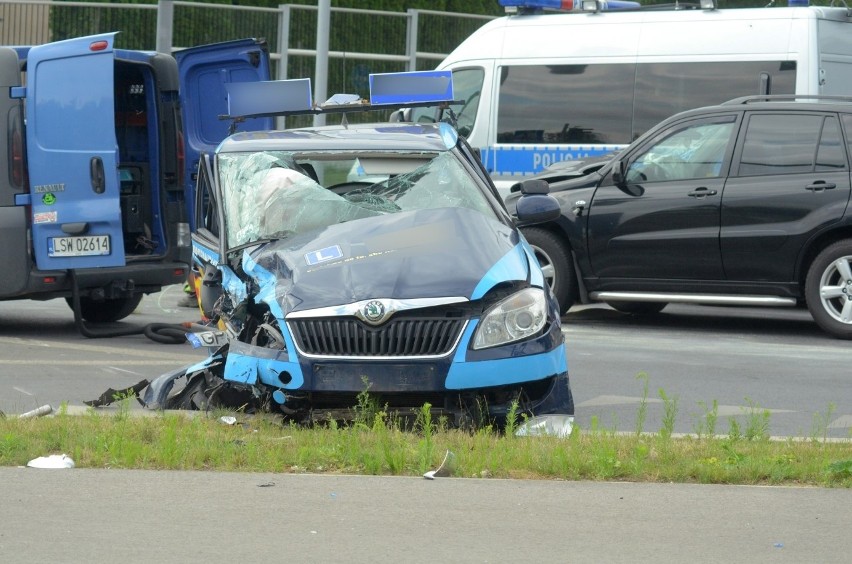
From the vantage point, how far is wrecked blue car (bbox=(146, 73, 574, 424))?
22.8ft

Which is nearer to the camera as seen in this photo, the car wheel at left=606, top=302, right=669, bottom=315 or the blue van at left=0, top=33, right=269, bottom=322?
the blue van at left=0, top=33, right=269, bottom=322

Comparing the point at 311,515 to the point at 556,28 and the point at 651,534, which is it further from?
the point at 556,28

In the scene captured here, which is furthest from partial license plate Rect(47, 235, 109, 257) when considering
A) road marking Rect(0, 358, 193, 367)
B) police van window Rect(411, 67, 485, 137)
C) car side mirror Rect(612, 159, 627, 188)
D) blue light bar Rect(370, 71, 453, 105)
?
police van window Rect(411, 67, 485, 137)

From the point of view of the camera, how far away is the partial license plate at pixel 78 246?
36.1 feet

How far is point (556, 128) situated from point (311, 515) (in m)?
10.3

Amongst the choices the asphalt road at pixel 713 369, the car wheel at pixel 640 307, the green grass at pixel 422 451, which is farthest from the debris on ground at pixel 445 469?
the car wheel at pixel 640 307

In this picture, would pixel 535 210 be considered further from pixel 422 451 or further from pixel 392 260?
pixel 422 451

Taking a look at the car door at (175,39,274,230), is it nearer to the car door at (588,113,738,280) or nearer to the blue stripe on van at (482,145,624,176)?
the blue stripe on van at (482,145,624,176)

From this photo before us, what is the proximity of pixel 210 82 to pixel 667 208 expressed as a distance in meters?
4.46

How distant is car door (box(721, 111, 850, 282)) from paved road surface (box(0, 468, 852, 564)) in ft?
18.8

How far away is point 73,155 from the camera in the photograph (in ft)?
36.1

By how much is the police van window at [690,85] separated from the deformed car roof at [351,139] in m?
6.35

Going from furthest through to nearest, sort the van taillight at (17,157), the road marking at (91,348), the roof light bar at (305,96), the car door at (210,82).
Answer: the car door at (210,82), the van taillight at (17,157), the road marking at (91,348), the roof light bar at (305,96)

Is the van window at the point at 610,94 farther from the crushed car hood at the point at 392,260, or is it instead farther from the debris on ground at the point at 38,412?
the debris on ground at the point at 38,412
